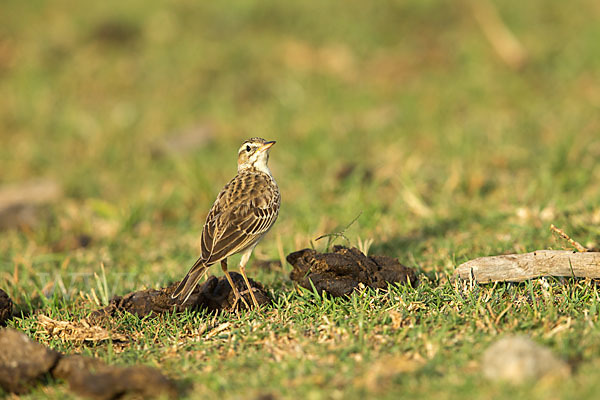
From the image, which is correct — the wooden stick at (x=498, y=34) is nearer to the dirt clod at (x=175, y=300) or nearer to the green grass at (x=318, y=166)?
the green grass at (x=318, y=166)

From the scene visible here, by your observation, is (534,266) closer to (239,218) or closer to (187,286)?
(239,218)

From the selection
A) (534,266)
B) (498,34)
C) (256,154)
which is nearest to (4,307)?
(256,154)

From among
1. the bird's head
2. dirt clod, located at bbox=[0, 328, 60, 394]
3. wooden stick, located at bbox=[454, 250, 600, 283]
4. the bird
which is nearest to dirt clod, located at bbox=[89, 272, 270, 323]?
the bird

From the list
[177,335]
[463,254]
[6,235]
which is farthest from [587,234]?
[6,235]

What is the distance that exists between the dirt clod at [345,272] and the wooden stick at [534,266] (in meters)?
0.54

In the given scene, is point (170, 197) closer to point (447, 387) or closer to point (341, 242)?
point (341, 242)

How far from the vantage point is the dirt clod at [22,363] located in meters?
4.38

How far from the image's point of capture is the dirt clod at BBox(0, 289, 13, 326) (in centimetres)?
562

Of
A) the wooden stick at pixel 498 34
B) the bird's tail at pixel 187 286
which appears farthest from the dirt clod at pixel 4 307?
the wooden stick at pixel 498 34

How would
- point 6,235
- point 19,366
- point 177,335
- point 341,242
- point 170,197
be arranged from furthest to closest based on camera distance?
point 170,197 < point 6,235 < point 341,242 < point 177,335 < point 19,366

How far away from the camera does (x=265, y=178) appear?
664 cm

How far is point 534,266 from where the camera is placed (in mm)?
5348

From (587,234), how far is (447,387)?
11.0 feet

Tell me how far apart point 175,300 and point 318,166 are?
5.00 m
